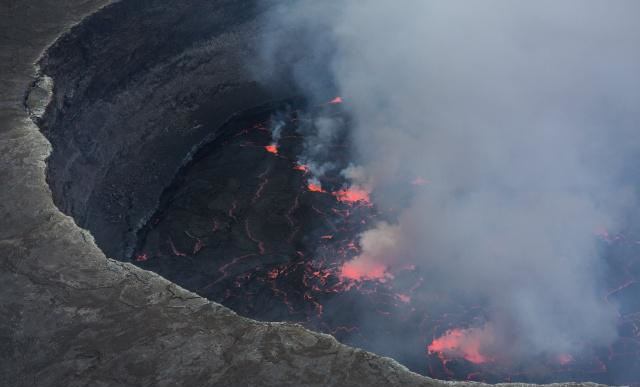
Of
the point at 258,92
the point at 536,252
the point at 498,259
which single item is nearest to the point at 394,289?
the point at 498,259

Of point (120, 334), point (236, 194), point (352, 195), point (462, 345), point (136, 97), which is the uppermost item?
point (136, 97)

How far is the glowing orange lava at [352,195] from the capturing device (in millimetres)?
9375

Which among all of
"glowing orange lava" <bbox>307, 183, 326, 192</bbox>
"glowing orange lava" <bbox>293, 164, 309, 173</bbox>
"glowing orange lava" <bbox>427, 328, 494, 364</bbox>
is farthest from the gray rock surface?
"glowing orange lava" <bbox>293, 164, 309, 173</bbox>

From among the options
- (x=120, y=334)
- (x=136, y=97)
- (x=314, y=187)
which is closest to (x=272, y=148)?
(x=314, y=187)

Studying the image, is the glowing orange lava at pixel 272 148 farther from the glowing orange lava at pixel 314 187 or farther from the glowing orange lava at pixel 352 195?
the glowing orange lava at pixel 352 195

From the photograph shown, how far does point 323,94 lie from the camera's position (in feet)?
41.6

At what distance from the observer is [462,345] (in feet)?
22.8

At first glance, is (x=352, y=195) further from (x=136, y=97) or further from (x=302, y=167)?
(x=136, y=97)

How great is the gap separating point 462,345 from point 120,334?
4.53 metres

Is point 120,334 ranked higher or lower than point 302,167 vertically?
lower

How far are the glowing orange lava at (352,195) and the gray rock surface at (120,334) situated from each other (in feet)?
17.3

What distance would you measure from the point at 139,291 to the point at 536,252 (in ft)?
19.5

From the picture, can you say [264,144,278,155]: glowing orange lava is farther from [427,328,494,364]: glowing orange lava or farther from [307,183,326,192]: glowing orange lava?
[427,328,494,364]: glowing orange lava

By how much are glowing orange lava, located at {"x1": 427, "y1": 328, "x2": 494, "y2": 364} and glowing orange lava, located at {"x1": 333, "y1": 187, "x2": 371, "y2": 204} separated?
293 centimetres
